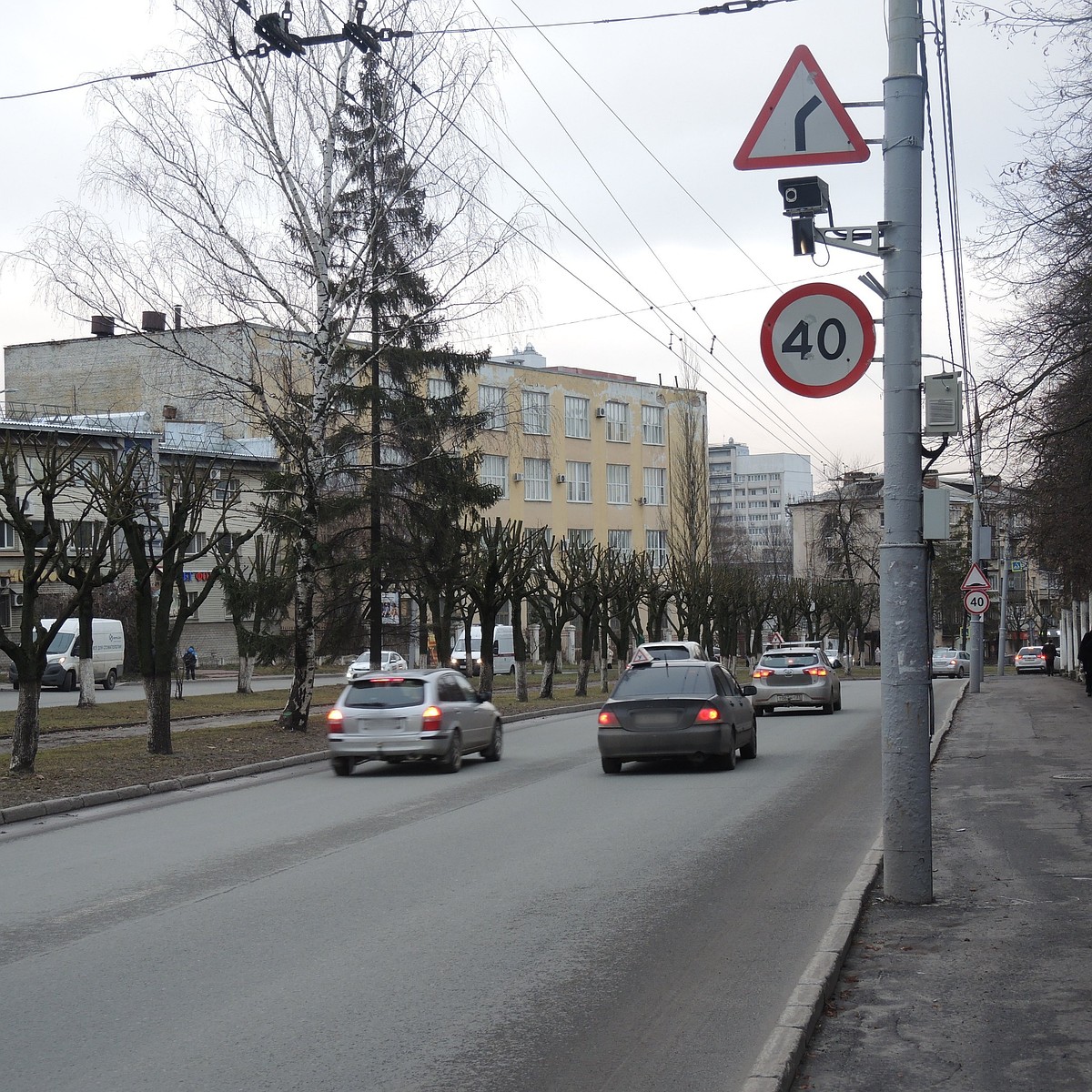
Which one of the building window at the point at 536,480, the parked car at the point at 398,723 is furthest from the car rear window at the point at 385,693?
the building window at the point at 536,480

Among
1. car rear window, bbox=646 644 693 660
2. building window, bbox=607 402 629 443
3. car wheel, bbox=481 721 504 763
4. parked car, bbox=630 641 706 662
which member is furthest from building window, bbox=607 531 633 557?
car wheel, bbox=481 721 504 763

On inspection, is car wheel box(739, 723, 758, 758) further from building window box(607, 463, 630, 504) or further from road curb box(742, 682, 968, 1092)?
building window box(607, 463, 630, 504)

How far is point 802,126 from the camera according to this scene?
8.25 meters

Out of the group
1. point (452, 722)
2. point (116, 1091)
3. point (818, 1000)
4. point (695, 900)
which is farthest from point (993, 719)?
point (116, 1091)

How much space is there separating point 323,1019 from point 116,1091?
3.80ft

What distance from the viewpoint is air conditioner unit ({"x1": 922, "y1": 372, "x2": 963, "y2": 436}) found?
8.39 metres

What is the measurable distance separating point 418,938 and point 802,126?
17.0 ft

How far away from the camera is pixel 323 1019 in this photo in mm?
6082

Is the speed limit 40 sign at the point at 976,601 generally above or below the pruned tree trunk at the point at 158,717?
above

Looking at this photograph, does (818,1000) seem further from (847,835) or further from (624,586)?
(624,586)

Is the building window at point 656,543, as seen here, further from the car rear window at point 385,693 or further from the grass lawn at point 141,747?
the car rear window at point 385,693

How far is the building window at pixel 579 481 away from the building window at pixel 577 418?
1738 millimetres

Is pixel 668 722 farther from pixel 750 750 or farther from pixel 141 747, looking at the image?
pixel 141 747

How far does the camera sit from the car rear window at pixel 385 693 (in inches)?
754
